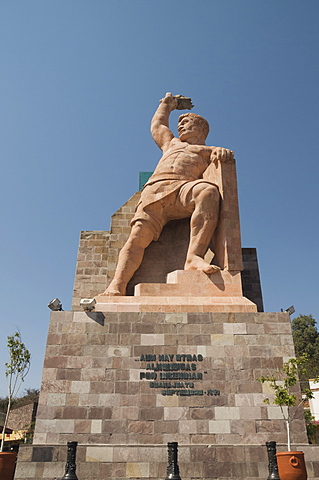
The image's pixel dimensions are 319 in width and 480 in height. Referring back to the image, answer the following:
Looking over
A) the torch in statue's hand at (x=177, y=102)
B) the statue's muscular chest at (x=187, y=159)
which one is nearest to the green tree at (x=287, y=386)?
the statue's muscular chest at (x=187, y=159)

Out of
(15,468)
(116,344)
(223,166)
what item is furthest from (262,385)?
(223,166)

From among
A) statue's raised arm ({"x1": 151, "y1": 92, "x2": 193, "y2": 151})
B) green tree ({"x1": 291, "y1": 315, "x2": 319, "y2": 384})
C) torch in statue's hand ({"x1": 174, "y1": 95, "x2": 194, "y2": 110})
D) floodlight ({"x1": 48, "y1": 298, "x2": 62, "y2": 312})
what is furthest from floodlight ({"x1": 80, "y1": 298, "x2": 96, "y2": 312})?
green tree ({"x1": 291, "y1": 315, "x2": 319, "y2": 384})

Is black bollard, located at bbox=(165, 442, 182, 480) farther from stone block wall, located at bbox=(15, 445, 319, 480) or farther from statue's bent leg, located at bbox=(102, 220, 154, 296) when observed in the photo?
statue's bent leg, located at bbox=(102, 220, 154, 296)

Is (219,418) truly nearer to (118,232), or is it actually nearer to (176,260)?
(176,260)

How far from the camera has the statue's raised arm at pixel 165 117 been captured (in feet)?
40.1

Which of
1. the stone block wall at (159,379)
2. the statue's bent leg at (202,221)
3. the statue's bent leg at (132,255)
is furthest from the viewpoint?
the statue's bent leg at (202,221)

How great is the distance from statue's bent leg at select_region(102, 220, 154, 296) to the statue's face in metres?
3.25

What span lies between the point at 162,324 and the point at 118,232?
4.27m

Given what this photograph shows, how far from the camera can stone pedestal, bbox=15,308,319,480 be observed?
693cm

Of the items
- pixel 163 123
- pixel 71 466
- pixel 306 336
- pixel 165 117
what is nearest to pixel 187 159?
pixel 163 123

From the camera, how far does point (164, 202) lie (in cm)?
1025

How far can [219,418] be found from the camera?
24.7 feet

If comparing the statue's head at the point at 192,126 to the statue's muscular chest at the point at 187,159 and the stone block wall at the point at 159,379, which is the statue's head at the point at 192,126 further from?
the stone block wall at the point at 159,379

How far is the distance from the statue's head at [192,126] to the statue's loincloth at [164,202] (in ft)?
6.41
